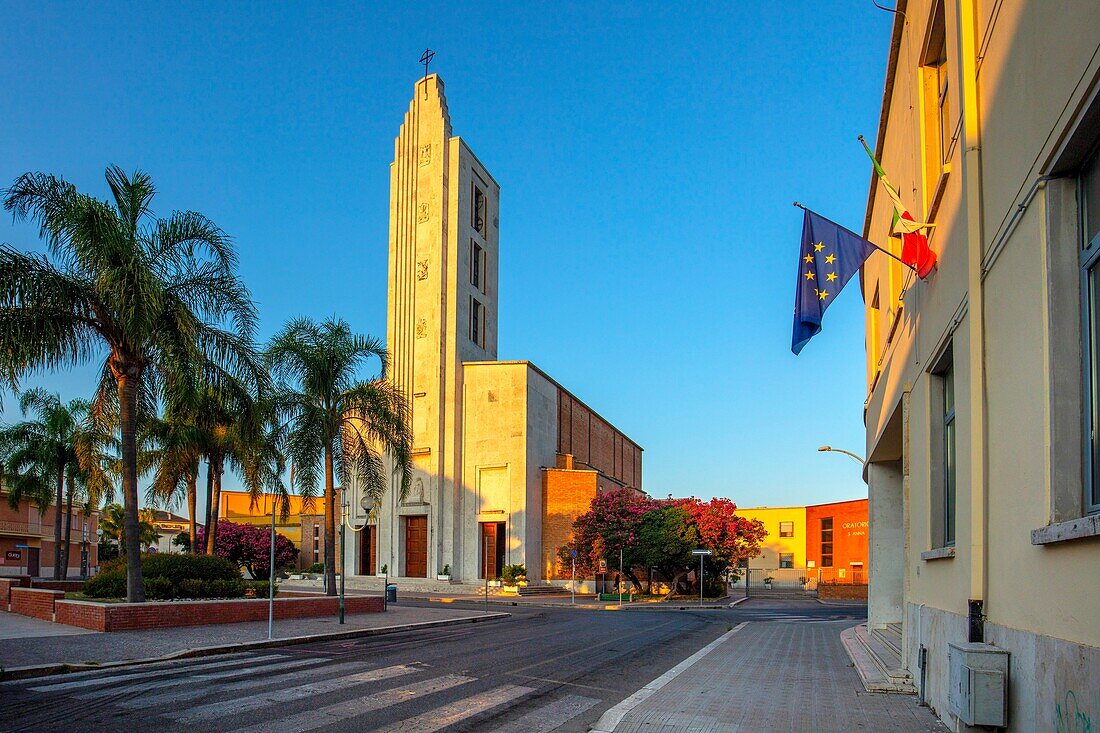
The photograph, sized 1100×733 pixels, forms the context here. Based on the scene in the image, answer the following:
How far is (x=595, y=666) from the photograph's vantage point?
50.2 ft

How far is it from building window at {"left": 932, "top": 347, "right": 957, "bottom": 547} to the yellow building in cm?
3

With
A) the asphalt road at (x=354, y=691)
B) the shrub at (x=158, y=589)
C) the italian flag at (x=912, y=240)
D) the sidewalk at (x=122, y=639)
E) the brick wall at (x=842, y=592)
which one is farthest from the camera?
the brick wall at (x=842, y=592)

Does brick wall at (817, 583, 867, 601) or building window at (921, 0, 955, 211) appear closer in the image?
building window at (921, 0, 955, 211)

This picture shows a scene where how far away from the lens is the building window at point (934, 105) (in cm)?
1107

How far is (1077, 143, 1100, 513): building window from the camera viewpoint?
211 inches

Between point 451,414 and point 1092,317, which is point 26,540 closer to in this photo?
point 451,414

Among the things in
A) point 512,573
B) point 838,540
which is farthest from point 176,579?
point 838,540

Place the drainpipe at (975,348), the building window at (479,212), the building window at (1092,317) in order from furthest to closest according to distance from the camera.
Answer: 1. the building window at (479,212)
2. the drainpipe at (975,348)
3. the building window at (1092,317)

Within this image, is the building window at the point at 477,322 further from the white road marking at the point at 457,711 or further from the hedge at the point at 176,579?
the white road marking at the point at 457,711

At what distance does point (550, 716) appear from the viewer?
1020 cm

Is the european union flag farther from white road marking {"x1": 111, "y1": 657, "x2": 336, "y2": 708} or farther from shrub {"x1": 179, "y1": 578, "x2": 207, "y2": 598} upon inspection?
shrub {"x1": 179, "y1": 578, "x2": 207, "y2": 598}

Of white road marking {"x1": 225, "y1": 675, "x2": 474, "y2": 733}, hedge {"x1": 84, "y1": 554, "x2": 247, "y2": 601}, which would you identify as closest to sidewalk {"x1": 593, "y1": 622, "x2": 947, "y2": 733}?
white road marking {"x1": 225, "y1": 675, "x2": 474, "y2": 733}

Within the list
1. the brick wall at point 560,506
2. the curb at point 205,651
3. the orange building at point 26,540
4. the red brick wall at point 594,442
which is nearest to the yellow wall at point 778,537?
the red brick wall at point 594,442

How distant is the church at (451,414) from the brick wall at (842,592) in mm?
16756
